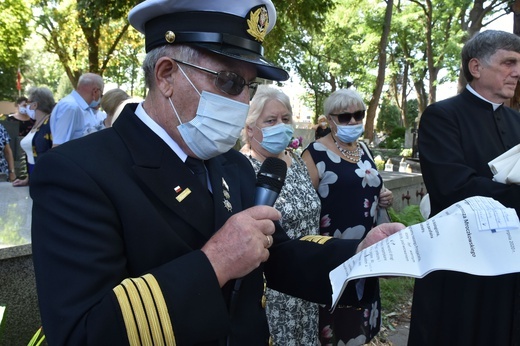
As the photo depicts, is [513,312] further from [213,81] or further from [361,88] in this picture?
[361,88]

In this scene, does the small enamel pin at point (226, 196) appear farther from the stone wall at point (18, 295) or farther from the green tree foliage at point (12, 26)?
the green tree foliage at point (12, 26)

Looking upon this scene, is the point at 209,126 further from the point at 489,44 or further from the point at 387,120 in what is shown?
the point at 387,120

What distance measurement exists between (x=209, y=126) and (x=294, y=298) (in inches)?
76.8

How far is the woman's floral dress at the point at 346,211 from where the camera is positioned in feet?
12.4

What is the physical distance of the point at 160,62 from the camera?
170 cm

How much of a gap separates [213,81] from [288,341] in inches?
85.6

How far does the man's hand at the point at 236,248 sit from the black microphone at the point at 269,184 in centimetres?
26

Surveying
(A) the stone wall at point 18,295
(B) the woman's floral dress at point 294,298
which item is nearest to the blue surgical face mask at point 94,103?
(A) the stone wall at point 18,295

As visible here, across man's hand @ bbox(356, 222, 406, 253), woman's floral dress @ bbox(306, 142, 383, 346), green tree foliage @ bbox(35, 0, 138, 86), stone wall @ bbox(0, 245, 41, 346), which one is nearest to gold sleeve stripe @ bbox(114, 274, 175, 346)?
man's hand @ bbox(356, 222, 406, 253)

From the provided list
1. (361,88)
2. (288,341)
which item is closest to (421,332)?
(288,341)

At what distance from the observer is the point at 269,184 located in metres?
1.78

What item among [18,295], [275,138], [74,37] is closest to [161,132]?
[275,138]

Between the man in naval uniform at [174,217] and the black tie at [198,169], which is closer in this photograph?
the man in naval uniform at [174,217]

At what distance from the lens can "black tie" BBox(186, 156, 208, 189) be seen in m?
1.81
